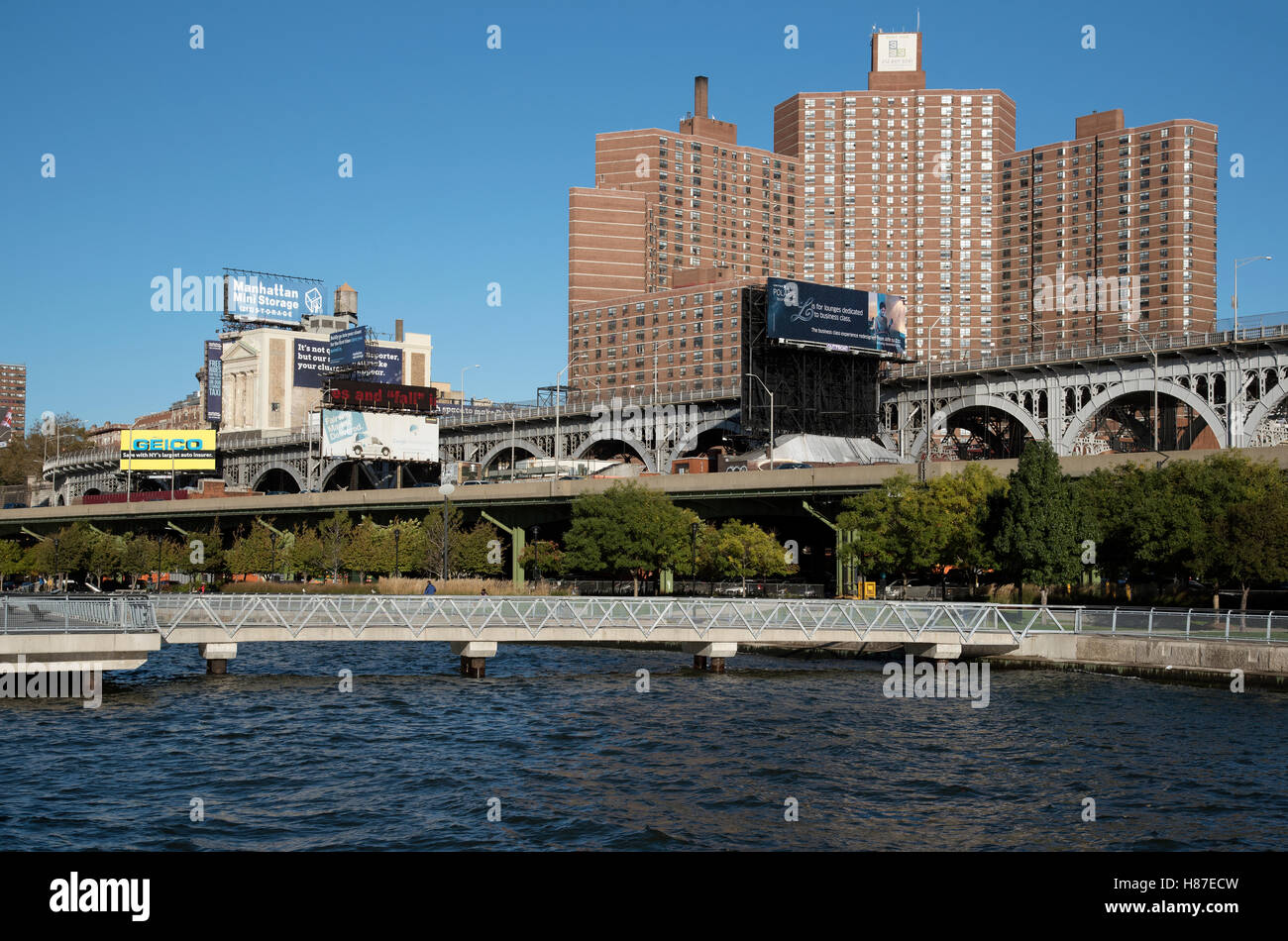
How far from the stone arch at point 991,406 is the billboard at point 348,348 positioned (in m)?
85.2

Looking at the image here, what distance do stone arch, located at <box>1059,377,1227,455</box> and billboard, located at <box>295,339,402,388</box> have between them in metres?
113

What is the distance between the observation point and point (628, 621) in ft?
141

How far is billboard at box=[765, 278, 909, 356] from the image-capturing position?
9912cm

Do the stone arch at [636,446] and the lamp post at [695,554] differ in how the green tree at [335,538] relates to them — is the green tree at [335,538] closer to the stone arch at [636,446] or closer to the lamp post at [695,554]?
the lamp post at [695,554]

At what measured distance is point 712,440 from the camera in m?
139

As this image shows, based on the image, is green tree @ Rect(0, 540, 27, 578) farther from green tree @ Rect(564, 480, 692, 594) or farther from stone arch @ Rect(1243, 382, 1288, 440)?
stone arch @ Rect(1243, 382, 1288, 440)

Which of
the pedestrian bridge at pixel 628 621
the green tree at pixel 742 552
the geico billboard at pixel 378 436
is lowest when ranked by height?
the pedestrian bridge at pixel 628 621

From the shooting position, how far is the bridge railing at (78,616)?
36594 millimetres

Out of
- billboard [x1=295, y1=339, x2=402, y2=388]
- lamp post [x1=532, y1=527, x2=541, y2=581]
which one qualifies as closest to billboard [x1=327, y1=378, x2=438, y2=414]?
lamp post [x1=532, y1=527, x2=541, y2=581]

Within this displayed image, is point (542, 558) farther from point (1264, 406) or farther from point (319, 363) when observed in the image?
point (319, 363)

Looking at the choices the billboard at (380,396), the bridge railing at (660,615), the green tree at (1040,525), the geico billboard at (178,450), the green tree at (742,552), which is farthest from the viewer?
the geico billboard at (178,450)

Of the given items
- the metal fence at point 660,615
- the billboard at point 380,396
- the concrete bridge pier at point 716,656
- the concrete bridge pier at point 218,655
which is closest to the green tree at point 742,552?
the concrete bridge pier at point 716,656

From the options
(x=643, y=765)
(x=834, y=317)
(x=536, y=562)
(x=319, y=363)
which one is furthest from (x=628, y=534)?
(x=319, y=363)
